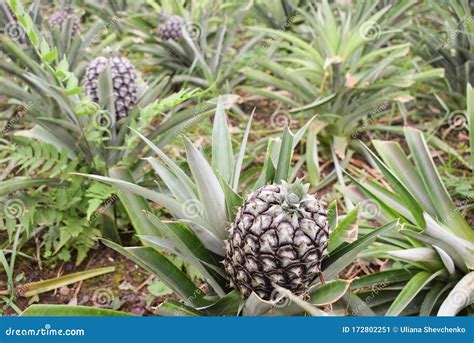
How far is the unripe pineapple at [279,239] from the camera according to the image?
4.90 feet

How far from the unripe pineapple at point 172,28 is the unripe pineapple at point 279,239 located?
6.78 ft

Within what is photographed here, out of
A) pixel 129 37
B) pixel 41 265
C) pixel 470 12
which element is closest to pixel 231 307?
pixel 41 265

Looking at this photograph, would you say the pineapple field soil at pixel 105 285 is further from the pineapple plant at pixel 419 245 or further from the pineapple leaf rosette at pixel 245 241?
the pineapple leaf rosette at pixel 245 241

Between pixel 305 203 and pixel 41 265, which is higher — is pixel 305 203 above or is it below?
above

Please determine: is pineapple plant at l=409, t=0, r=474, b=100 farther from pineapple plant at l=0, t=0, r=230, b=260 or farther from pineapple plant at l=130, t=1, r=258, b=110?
pineapple plant at l=0, t=0, r=230, b=260

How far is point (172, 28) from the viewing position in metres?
3.39

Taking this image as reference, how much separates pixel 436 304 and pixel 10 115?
2.40 meters

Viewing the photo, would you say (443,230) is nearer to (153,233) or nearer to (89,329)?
(153,233)

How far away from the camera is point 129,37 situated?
145 inches

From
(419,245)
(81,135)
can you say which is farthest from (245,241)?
(81,135)

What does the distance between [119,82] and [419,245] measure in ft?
4.70

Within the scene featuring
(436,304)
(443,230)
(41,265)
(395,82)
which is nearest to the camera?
(443,230)

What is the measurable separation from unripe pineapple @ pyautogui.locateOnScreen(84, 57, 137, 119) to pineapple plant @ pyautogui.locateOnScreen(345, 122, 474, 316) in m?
1.10

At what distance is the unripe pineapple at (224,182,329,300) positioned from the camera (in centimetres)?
149
